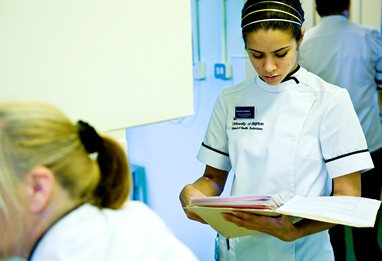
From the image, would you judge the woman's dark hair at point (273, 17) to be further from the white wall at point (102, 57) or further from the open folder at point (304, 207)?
the open folder at point (304, 207)

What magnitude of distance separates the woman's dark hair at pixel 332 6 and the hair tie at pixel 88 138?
6.64ft

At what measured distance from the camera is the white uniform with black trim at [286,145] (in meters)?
1.40

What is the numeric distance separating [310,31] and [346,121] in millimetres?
1342

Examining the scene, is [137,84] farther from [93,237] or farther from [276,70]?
[93,237]

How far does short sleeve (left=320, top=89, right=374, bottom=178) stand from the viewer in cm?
138

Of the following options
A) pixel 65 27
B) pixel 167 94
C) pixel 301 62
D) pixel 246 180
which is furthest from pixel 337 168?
pixel 301 62

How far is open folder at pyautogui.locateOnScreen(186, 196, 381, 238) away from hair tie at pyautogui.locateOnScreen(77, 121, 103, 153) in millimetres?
450

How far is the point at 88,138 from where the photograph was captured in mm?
879

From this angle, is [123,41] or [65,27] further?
[123,41]

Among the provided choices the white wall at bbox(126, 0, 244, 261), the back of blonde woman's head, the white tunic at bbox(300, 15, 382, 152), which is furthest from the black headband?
the white wall at bbox(126, 0, 244, 261)

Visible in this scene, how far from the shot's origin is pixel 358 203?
1246 mm

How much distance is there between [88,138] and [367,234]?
2292mm

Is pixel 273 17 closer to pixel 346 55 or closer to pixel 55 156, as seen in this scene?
pixel 55 156

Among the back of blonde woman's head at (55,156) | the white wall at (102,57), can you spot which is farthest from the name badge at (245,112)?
the back of blonde woman's head at (55,156)
